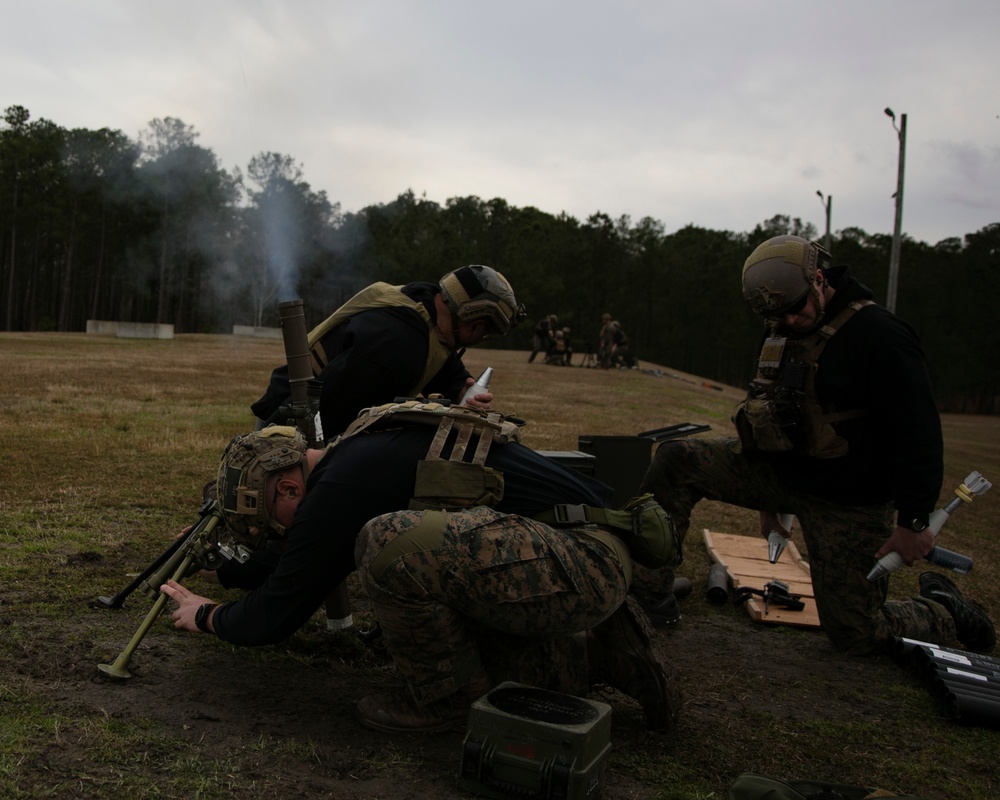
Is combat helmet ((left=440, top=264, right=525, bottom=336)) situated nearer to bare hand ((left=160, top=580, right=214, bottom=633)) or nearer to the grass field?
the grass field

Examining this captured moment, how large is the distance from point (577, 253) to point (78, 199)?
121ft

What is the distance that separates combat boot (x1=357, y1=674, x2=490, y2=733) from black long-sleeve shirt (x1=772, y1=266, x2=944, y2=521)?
2.36 metres

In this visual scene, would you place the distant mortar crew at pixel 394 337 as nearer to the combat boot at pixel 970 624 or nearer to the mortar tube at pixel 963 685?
the mortar tube at pixel 963 685

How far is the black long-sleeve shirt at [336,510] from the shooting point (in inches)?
128

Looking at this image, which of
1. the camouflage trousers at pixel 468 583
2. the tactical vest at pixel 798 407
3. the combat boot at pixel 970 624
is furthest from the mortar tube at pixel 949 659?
the camouflage trousers at pixel 468 583

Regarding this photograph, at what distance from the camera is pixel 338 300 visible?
54406mm

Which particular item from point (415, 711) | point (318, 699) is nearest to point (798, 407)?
point (415, 711)

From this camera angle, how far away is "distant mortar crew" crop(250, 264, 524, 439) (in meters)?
4.75

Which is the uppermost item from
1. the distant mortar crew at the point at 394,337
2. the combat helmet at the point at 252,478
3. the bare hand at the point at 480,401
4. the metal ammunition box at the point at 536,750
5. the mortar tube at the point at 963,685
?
the distant mortar crew at the point at 394,337

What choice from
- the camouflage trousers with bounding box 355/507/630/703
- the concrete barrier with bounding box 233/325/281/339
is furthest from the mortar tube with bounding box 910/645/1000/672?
the concrete barrier with bounding box 233/325/281/339

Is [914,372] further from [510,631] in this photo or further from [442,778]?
[442,778]

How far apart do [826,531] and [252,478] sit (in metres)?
3.08

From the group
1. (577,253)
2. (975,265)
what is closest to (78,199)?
(577,253)

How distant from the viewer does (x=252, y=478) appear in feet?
10.9
